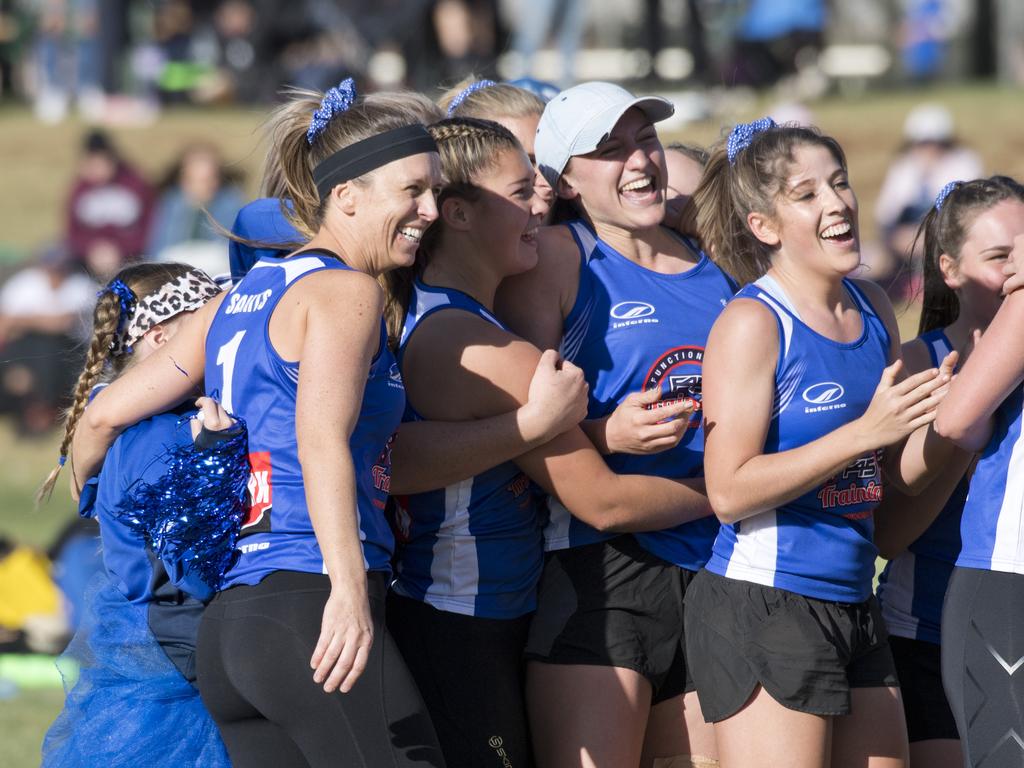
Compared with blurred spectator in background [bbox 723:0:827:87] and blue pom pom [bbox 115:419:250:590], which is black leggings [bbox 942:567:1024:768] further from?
blurred spectator in background [bbox 723:0:827:87]

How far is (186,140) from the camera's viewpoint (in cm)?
1634

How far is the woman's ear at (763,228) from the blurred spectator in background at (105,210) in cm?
1029

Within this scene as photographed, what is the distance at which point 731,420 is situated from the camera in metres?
2.86

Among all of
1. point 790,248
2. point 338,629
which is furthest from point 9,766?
point 790,248

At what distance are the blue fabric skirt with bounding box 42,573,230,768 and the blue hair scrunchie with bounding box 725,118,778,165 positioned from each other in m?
1.74

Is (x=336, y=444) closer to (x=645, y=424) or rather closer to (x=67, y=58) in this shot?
(x=645, y=424)

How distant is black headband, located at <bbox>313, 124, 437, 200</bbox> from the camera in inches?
111

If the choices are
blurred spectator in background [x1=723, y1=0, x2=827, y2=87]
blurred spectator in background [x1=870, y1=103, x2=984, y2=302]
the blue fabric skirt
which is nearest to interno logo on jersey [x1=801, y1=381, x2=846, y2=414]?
the blue fabric skirt

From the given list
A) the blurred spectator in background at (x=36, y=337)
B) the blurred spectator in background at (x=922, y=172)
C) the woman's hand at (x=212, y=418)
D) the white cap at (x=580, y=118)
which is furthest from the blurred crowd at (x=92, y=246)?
the woman's hand at (x=212, y=418)

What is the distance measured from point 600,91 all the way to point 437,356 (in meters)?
0.85

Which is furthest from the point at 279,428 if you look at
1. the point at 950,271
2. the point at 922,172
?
the point at 922,172

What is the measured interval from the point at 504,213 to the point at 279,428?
79cm

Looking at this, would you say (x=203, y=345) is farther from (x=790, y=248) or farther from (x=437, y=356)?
(x=790, y=248)

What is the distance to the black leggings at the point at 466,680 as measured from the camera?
9.82ft
